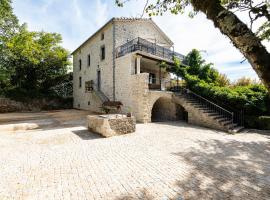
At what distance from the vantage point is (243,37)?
1827mm

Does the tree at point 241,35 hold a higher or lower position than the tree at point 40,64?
lower

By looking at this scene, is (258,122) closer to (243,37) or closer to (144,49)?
(144,49)

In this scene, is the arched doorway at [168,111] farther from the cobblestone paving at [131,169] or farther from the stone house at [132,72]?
the cobblestone paving at [131,169]

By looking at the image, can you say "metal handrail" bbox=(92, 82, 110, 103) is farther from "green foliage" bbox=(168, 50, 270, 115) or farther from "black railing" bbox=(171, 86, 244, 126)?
"black railing" bbox=(171, 86, 244, 126)

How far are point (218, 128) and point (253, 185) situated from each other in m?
7.22

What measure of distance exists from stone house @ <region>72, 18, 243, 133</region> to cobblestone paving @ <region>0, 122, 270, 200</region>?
5255 millimetres

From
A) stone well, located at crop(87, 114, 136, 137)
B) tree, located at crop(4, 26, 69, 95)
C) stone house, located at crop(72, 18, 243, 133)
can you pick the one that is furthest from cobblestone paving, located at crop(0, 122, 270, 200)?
tree, located at crop(4, 26, 69, 95)

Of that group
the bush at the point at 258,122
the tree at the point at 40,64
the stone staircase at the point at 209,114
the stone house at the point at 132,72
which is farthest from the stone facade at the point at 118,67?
the bush at the point at 258,122

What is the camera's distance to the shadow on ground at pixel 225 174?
3504 millimetres

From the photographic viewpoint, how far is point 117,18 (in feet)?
48.6

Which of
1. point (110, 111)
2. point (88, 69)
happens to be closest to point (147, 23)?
point (88, 69)

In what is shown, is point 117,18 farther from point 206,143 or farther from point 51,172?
point 51,172

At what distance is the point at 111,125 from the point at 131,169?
3.71 m

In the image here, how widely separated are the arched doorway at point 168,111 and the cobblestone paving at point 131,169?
7.53 metres
